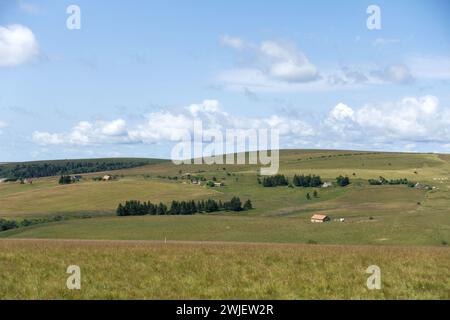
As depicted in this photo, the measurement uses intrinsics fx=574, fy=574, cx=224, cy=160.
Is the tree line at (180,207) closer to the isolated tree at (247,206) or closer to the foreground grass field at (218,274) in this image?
the isolated tree at (247,206)

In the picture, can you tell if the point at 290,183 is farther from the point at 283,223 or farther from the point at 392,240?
the point at 392,240

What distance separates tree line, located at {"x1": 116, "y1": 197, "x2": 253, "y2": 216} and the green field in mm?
4790

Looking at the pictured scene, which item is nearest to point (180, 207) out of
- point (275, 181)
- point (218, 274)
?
point (275, 181)

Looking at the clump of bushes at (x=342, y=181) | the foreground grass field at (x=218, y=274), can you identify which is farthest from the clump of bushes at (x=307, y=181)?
the foreground grass field at (x=218, y=274)

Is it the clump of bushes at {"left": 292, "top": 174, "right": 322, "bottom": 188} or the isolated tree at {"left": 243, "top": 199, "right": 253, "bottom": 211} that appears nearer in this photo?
the isolated tree at {"left": 243, "top": 199, "right": 253, "bottom": 211}

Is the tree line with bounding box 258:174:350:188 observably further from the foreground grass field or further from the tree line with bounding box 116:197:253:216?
the foreground grass field

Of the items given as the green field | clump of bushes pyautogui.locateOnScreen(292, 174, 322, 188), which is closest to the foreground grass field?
the green field

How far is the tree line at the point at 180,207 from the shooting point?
420 feet

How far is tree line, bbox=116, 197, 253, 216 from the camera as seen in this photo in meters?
128
